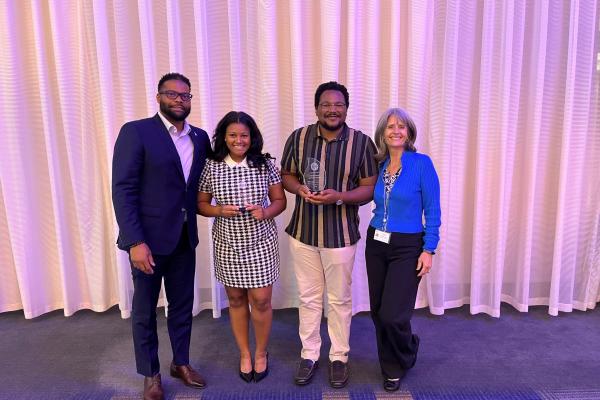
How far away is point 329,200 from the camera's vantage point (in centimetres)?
193

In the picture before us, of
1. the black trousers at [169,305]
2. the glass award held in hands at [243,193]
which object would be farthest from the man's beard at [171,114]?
the black trousers at [169,305]

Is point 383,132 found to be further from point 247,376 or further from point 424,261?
point 247,376

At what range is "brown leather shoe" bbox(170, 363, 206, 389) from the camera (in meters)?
2.17

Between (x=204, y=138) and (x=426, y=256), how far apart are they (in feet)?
4.18

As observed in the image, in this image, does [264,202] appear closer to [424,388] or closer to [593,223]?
[424,388]

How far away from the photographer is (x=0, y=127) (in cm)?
283

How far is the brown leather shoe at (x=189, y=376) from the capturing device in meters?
2.17

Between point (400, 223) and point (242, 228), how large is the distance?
2.57 feet

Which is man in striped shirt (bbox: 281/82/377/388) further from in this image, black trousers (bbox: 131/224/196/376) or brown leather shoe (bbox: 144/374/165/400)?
brown leather shoe (bbox: 144/374/165/400)

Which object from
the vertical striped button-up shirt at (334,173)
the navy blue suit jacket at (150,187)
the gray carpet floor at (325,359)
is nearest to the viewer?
the navy blue suit jacket at (150,187)

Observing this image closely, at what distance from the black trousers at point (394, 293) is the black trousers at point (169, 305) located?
96 centimetres

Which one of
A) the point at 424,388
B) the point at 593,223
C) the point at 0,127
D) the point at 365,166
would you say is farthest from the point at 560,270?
the point at 0,127

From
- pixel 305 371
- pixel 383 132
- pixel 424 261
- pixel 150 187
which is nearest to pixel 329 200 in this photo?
pixel 383 132

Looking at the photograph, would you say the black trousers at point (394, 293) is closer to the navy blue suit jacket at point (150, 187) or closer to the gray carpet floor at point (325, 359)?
the gray carpet floor at point (325, 359)
